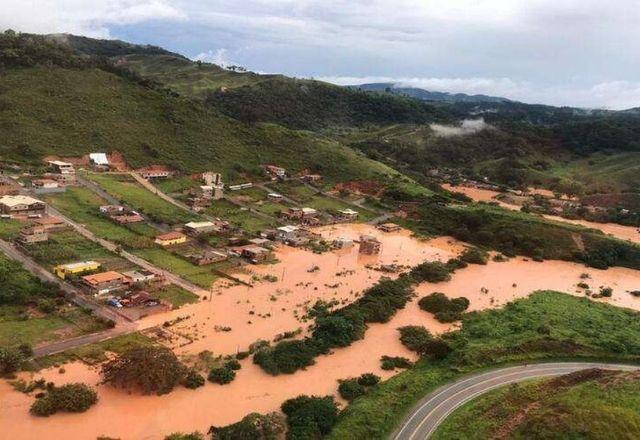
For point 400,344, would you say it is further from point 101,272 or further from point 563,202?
point 563,202

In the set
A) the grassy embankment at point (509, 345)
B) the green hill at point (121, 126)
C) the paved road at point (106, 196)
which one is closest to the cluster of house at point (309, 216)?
the green hill at point (121, 126)

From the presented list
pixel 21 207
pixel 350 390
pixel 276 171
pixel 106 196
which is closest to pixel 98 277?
pixel 21 207

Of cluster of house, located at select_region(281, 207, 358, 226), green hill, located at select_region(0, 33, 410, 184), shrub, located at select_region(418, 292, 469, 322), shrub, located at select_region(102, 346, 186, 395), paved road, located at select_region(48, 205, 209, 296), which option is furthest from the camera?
green hill, located at select_region(0, 33, 410, 184)

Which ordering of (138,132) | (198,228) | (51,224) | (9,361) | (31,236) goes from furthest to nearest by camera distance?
(138,132) → (198,228) → (51,224) → (31,236) → (9,361)

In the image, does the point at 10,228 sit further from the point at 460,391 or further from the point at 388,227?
the point at 388,227

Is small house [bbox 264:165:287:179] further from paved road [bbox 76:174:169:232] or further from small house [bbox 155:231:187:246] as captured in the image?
small house [bbox 155:231:187:246]

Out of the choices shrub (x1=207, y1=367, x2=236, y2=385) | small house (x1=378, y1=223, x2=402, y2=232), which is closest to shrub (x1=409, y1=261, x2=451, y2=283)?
small house (x1=378, y1=223, x2=402, y2=232)

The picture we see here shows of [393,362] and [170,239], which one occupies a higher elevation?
[170,239]
